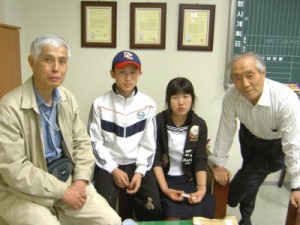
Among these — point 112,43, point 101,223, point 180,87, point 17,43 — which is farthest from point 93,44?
point 101,223

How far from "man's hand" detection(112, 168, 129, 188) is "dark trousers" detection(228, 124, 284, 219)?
786 mm

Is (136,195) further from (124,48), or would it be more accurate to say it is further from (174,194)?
(124,48)

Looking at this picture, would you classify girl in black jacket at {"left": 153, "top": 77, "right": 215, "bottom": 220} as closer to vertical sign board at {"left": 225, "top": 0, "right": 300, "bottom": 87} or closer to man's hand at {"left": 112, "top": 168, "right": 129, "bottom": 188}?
man's hand at {"left": 112, "top": 168, "right": 129, "bottom": 188}

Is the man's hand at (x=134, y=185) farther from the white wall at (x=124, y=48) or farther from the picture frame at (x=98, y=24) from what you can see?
the picture frame at (x=98, y=24)

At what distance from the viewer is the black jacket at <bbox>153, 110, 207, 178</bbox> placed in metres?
1.91

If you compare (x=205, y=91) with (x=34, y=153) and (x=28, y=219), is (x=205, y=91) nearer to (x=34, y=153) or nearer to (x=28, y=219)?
(x=34, y=153)

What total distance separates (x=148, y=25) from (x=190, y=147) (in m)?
1.04

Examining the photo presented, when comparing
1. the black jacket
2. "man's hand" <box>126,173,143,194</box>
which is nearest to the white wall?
the black jacket

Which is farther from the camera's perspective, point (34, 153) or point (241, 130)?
point (241, 130)

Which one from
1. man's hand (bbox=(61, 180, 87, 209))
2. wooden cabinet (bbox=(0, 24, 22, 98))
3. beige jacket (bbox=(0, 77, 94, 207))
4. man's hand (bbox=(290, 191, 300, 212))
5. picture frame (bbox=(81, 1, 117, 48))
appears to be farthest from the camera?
picture frame (bbox=(81, 1, 117, 48))

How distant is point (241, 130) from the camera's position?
197 cm

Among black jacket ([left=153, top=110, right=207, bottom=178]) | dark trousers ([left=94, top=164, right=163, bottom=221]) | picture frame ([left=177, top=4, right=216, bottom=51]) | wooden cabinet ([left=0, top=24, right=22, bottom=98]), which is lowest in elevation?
dark trousers ([left=94, top=164, right=163, bottom=221])

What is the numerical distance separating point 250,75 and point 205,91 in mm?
860

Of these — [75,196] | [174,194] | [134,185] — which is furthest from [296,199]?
[75,196]
